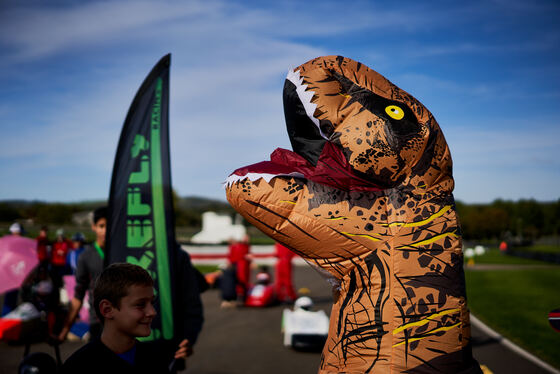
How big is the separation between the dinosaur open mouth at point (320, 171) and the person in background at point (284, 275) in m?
10.7

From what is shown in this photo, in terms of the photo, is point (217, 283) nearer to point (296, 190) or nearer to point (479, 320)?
point (479, 320)

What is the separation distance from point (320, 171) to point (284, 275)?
11.4 m

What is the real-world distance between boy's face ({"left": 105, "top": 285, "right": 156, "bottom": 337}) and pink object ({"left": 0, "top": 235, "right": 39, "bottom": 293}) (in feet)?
22.7

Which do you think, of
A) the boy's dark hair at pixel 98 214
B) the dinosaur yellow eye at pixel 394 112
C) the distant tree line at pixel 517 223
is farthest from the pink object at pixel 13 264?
the distant tree line at pixel 517 223

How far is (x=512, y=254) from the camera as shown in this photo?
43.6 m

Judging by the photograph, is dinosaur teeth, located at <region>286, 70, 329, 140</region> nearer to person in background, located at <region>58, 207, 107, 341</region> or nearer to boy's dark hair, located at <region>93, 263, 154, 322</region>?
boy's dark hair, located at <region>93, 263, 154, 322</region>

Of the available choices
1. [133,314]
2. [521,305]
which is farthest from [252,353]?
[521,305]

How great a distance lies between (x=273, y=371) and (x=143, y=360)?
207 inches

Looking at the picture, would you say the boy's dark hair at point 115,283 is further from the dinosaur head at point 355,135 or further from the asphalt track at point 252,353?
the asphalt track at point 252,353

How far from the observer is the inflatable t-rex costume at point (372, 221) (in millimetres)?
2154

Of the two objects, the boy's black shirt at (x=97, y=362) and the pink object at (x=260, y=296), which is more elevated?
the boy's black shirt at (x=97, y=362)

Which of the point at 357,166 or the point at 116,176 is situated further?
the point at 116,176

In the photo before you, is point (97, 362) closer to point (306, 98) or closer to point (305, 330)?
point (306, 98)

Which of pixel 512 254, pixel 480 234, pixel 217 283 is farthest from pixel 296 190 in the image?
pixel 480 234
